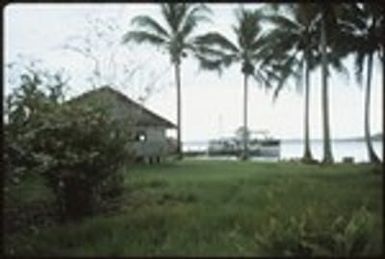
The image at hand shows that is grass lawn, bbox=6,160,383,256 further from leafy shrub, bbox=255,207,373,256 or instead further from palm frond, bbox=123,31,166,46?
palm frond, bbox=123,31,166,46

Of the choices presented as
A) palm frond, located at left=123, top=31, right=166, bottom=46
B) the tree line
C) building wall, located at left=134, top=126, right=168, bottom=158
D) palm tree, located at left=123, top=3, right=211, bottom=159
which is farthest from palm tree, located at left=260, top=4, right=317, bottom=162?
palm frond, located at left=123, top=31, right=166, bottom=46

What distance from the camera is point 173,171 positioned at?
7.34 metres

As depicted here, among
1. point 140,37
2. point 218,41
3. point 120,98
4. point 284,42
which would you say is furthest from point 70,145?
point 284,42

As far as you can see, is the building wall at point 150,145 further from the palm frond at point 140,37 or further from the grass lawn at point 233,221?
the grass lawn at point 233,221

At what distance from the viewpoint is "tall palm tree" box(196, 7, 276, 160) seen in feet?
25.7

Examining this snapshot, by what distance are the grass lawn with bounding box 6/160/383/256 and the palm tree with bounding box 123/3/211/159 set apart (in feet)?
1.88

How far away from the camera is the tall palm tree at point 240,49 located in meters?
7.84

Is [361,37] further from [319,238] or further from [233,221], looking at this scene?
[319,238]

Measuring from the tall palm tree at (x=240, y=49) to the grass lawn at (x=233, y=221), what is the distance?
52 cm

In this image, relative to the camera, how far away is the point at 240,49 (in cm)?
1011

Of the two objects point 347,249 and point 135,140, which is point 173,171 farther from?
point 347,249

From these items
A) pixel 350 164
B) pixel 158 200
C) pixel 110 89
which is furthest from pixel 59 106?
pixel 350 164

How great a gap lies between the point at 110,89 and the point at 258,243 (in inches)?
84.9

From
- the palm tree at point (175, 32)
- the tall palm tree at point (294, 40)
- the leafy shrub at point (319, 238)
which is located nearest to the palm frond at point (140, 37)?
the palm tree at point (175, 32)
